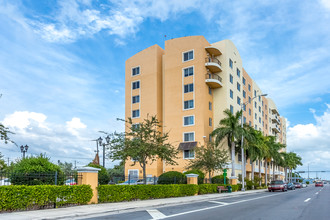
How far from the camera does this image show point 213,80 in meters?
47.5

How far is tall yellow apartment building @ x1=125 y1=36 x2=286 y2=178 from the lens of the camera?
155ft

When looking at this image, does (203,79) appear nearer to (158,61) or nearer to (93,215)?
(158,61)

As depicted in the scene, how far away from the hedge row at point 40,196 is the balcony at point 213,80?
3274 cm

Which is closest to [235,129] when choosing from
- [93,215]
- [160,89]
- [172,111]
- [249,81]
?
[172,111]

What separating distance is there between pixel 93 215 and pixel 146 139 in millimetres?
11587

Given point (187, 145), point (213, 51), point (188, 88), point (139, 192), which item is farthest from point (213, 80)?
point (139, 192)

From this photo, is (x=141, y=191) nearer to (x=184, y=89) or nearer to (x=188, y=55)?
(x=184, y=89)

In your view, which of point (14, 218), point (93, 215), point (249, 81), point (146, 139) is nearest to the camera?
point (14, 218)

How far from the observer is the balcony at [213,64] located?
4761cm

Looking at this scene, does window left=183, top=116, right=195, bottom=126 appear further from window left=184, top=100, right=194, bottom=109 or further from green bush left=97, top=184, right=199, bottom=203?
green bush left=97, top=184, right=199, bottom=203

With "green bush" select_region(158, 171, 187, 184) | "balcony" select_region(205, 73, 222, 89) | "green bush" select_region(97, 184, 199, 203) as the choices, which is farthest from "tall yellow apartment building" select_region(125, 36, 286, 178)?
"green bush" select_region(97, 184, 199, 203)

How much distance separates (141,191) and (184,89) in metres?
29.2

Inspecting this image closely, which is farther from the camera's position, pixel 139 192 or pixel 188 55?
pixel 188 55

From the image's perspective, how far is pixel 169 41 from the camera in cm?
5191
